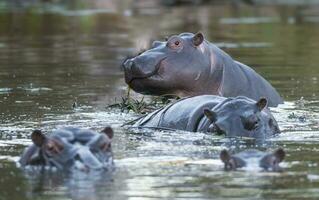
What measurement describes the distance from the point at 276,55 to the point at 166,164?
11.8m

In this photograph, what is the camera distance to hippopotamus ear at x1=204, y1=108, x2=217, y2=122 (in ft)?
30.2

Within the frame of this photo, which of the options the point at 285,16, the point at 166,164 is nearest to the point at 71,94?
the point at 166,164

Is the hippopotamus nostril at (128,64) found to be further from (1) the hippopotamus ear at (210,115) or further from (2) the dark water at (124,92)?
(1) the hippopotamus ear at (210,115)

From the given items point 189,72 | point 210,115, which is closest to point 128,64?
point 189,72

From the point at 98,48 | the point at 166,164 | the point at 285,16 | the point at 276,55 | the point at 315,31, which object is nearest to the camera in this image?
the point at 166,164

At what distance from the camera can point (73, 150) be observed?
7504 millimetres

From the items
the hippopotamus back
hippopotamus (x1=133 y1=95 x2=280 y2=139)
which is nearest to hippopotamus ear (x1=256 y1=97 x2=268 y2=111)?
hippopotamus (x1=133 y1=95 x2=280 y2=139)

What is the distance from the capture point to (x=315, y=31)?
25.7 meters

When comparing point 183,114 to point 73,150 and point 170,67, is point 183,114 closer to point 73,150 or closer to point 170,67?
point 170,67

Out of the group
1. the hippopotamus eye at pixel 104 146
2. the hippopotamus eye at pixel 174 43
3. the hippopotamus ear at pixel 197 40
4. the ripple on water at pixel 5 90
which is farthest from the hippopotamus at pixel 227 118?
the ripple on water at pixel 5 90

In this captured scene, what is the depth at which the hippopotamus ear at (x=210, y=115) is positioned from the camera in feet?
30.2

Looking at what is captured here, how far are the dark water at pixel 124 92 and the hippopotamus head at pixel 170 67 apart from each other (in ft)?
1.36

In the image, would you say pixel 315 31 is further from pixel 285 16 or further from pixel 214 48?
pixel 214 48

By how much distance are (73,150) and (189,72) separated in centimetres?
468
